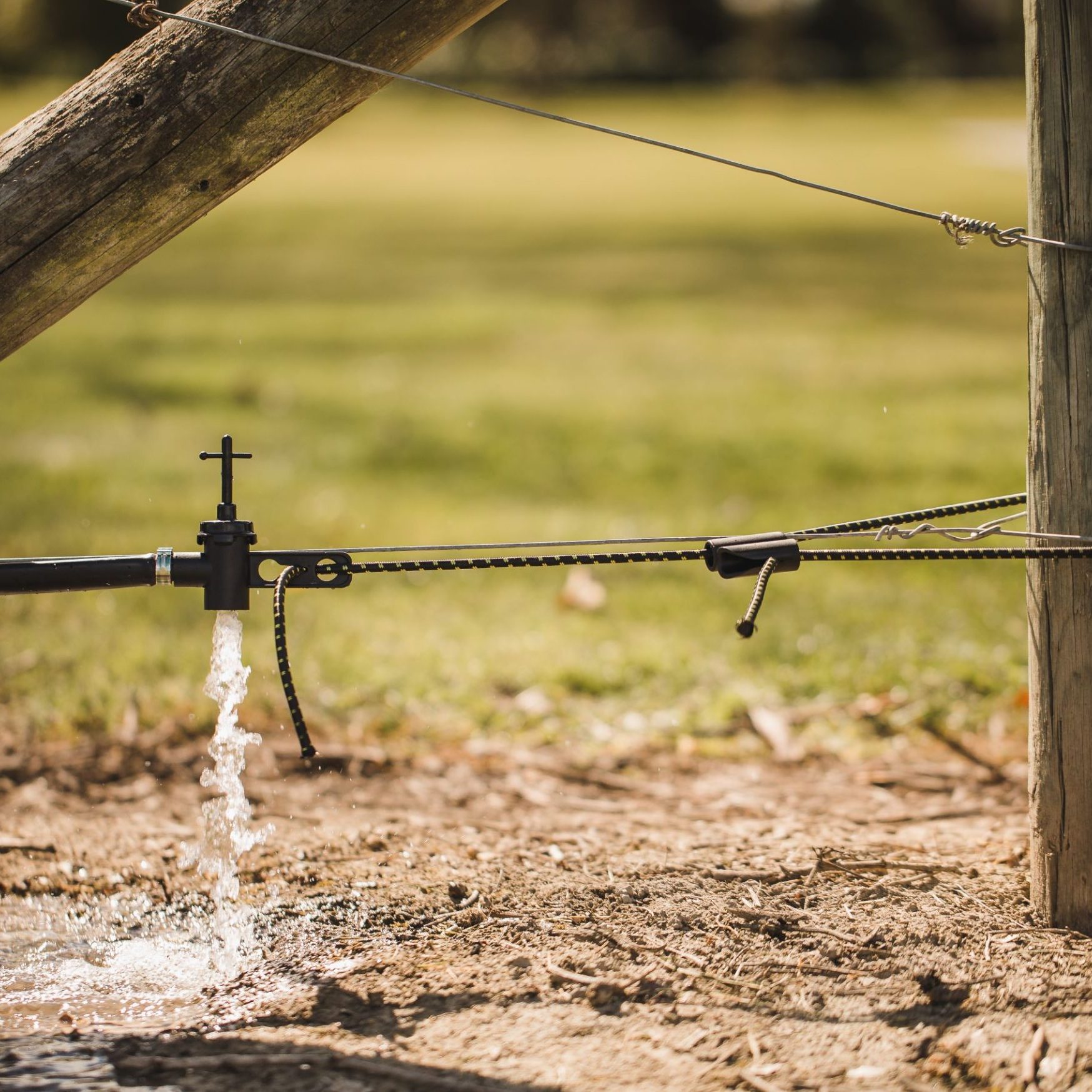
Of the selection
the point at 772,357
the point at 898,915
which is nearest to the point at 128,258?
the point at 898,915

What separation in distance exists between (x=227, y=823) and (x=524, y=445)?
4.65 meters

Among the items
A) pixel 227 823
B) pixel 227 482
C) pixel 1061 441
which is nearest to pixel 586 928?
pixel 227 823

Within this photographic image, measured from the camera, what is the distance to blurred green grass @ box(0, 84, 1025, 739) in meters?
5.06

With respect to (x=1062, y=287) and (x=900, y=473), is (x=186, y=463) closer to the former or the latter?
(x=900, y=473)

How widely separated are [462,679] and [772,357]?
6.19m

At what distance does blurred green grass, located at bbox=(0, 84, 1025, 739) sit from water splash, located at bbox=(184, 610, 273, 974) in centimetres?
88

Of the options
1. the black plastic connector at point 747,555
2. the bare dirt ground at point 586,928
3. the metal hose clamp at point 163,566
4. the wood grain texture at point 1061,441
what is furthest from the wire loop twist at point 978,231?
the metal hose clamp at point 163,566

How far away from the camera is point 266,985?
2938 mm

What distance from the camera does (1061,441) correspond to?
291 cm

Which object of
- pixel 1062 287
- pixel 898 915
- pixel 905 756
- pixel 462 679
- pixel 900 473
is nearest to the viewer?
pixel 1062 287

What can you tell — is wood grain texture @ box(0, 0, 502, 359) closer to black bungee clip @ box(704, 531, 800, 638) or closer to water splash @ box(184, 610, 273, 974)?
water splash @ box(184, 610, 273, 974)

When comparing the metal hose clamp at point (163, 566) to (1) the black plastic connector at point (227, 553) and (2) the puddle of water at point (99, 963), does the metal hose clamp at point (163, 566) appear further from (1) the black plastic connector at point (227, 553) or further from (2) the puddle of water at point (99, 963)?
(2) the puddle of water at point (99, 963)

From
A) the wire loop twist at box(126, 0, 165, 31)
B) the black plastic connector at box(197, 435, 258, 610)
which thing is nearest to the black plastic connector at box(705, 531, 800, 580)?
the black plastic connector at box(197, 435, 258, 610)

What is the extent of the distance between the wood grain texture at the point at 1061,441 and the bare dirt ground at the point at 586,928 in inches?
9.3
